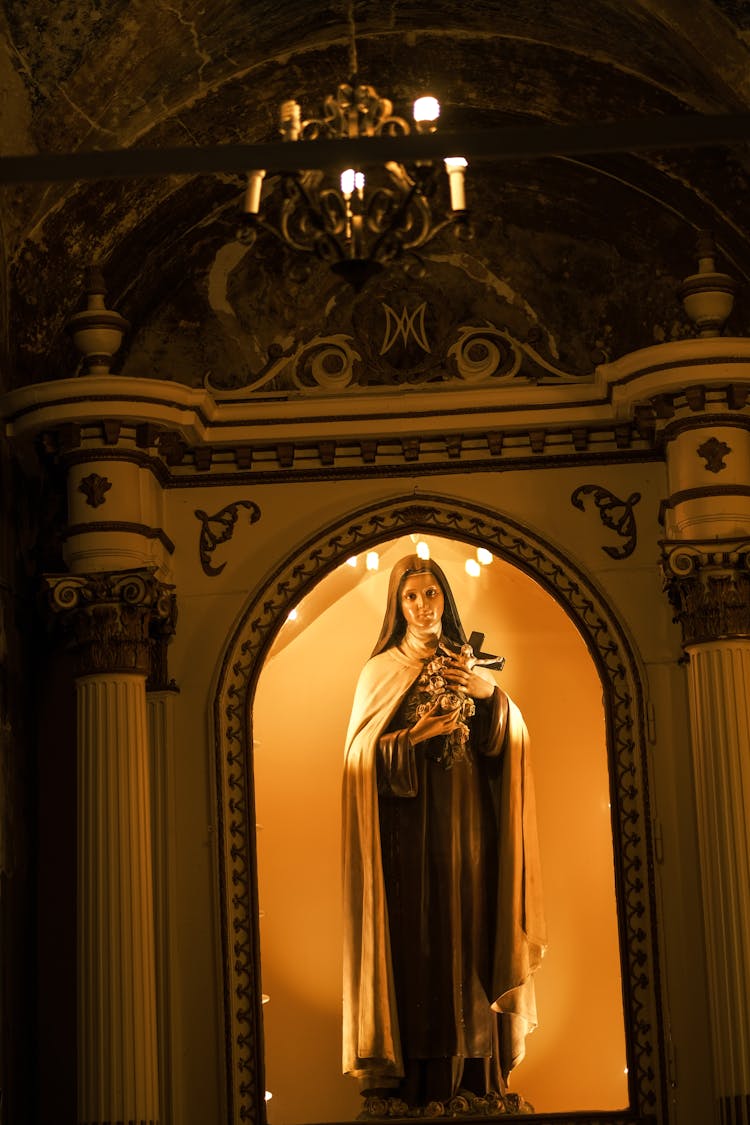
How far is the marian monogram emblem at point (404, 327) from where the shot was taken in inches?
408

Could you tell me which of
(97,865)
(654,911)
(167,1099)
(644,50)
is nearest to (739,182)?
(644,50)

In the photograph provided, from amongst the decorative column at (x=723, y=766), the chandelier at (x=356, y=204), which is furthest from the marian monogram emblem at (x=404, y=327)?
the chandelier at (x=356, y=204)

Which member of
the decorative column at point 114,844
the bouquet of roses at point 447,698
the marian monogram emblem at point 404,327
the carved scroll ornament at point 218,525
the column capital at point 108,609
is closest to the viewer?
the decorative column at point 114,844

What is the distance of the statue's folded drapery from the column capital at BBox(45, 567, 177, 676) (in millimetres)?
1134

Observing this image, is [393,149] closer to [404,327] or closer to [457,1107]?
[404,327]

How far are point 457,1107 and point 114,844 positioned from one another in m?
1.84

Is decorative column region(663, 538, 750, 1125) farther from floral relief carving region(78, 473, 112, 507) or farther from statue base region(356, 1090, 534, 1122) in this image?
floral relief carving region(78, 473, 112, 507)

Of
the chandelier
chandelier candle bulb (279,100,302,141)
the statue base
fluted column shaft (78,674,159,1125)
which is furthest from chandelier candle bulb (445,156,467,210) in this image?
the statue base

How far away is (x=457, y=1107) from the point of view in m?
9.38

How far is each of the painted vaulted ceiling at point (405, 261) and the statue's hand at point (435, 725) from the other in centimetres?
162

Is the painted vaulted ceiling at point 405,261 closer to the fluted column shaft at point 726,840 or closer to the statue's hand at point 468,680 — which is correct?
the statue's hand at point 468,680

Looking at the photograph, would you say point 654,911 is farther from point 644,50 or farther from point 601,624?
point 644,50

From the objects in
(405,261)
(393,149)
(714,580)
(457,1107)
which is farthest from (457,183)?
(457,1107)

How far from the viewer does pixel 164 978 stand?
955 centimetres
